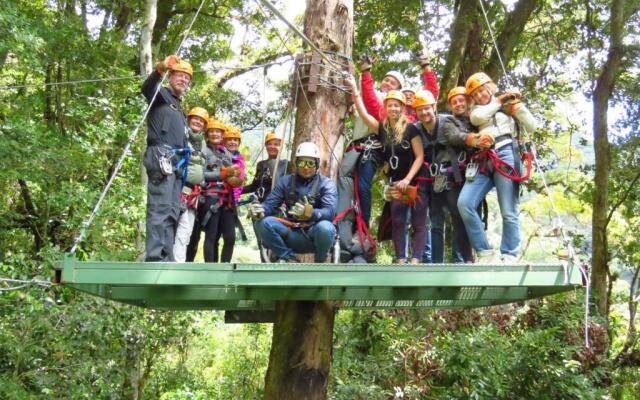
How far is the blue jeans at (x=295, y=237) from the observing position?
4609 millimetres

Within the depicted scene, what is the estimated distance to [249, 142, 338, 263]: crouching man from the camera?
4629mm

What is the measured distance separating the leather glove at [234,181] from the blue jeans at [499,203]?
1.76 m

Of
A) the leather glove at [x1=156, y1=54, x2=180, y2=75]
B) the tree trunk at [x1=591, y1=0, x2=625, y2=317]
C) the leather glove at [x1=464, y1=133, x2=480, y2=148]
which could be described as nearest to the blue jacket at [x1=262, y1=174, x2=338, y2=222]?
the leather glove at [x1=464, y1=133, x2=480, y2=148]

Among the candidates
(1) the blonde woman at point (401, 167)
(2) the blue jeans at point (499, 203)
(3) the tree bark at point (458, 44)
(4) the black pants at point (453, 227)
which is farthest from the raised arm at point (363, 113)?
(3) the tree bark at point (458, 44)

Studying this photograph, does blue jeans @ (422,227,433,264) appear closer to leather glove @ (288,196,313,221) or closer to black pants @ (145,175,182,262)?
leather glove @ (288,196,313,221)

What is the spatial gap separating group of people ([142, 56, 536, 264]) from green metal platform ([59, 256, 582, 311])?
0.36m

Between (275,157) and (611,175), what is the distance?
809 centimetres

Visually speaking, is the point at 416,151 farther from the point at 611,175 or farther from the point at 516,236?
the point at 611,175

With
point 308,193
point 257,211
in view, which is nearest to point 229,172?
point 257,211

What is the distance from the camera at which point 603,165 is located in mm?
10672

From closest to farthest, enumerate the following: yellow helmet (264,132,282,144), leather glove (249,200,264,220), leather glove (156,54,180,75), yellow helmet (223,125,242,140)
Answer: leather glove (156,54,180,75) < leather glove (249,200,264,220) < yellow helmet (223,125,242,140) < yellow helmet (264,132,282,144)

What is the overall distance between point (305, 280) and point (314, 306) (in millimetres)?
1234

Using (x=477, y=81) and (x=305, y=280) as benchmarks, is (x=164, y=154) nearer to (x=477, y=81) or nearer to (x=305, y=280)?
(x=305, y=280)

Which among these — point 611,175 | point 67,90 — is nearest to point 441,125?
point 611,175
